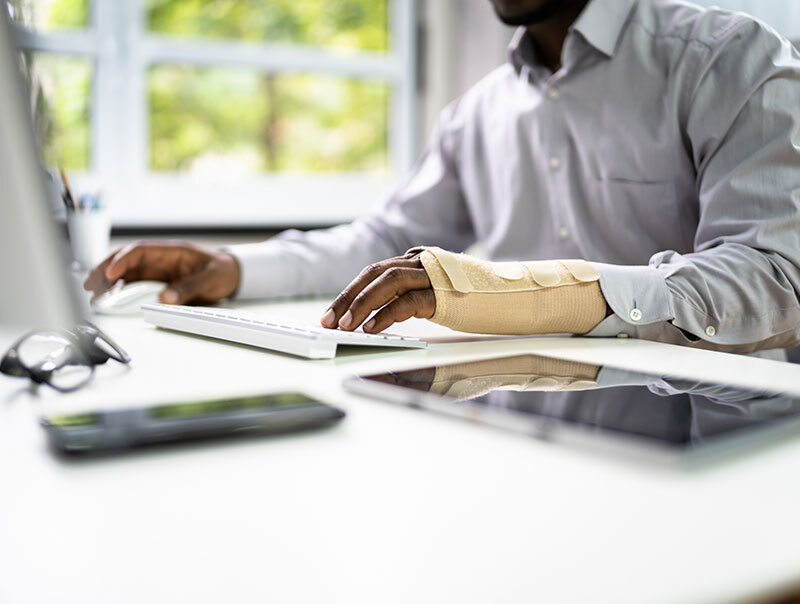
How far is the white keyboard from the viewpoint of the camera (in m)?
0.79

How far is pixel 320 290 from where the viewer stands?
1.42m

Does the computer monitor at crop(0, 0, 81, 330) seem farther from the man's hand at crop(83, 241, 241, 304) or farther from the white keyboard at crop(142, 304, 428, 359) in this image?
the man's hand at crop(83, 241, 241, 304)

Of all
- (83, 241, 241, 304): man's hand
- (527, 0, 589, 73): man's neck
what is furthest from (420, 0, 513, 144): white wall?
(83, 241, 241, 304): man's hand

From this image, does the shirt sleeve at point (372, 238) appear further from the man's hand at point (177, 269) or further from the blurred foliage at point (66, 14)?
the blurred foliage at point (66, 14)

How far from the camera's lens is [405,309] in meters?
0.87

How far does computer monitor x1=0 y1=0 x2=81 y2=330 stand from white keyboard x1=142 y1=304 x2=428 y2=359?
35 cm

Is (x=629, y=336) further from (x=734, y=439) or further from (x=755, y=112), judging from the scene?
(x=734, y=439)

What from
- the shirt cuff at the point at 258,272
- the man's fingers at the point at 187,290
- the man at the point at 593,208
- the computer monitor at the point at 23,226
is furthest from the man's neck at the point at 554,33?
the computer monitor at the point at 23,226

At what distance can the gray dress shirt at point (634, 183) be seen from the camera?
1.06 m

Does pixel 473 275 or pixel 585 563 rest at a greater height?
pixel 585 563

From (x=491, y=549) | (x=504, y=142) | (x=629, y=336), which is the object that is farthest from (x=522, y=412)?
(x=504, y=142)

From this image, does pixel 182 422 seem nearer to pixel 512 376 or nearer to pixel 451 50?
pixel 512 376

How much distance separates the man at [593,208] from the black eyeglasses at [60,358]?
24 centimetres

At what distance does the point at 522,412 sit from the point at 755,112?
0.84 metres
